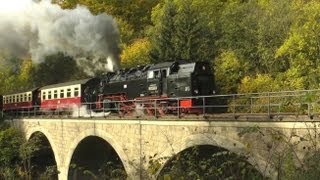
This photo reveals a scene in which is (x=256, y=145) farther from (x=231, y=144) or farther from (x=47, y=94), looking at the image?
(x=47, y=94)

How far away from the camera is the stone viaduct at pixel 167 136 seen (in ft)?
38.6

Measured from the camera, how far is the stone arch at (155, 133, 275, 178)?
12250 millimetres

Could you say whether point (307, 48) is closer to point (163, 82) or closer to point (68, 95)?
point (163, 82)

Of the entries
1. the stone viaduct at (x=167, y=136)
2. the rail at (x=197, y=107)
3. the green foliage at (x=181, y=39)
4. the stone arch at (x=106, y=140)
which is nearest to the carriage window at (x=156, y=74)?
the rail at (x=197, y=107)

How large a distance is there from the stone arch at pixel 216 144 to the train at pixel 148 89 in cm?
120

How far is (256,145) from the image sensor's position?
12.5 metres

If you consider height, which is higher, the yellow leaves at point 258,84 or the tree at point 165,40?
the tree at point 165,40

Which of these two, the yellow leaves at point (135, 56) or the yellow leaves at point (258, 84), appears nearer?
the yellow leaves at point (258, 84)

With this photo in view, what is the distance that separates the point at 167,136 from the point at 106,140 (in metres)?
5.27

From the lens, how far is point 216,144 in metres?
14.0

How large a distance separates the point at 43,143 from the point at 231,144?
831 inches

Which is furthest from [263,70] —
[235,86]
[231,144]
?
[231,144]

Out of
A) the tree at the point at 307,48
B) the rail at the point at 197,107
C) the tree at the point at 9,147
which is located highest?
the tree at the point at 307,48

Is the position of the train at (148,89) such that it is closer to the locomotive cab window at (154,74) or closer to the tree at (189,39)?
the locomotive cab window at (154,74)
